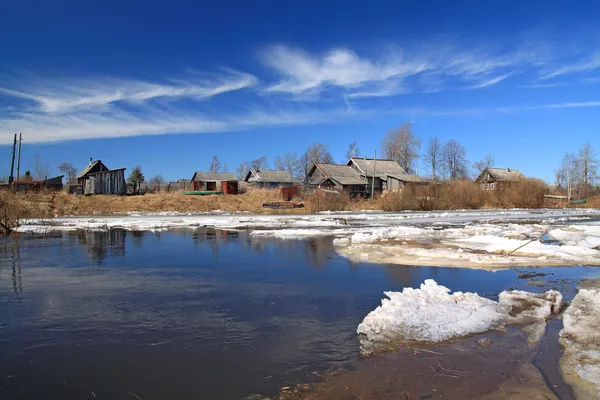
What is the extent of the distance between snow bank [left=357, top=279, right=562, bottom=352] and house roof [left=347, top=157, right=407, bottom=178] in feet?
175

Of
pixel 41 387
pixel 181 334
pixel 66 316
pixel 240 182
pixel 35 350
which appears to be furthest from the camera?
pixel 240 182

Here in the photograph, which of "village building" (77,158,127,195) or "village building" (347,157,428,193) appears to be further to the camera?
"village building" (347,157,428,193)

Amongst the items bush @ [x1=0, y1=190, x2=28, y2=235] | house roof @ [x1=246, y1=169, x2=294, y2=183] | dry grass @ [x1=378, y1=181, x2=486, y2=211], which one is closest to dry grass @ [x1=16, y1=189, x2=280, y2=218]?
dry grass @ [x1=378, y1=181, x2=486, y2=211]

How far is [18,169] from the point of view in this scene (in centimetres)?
4722

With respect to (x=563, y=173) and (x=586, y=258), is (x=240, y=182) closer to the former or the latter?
Result: (x=586, y=258)

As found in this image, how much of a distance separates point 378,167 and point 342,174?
295 inches

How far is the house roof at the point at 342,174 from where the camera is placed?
2239 inches

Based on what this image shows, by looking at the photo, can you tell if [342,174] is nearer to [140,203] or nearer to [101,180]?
[140,203]

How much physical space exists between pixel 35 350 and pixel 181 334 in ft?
6.49

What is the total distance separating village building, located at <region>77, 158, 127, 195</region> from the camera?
148 feet

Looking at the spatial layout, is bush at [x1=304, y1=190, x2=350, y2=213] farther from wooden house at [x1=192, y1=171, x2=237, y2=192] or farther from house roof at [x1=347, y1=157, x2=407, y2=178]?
wooden house at [x1=192, y1=171, x2=237, y2=192]

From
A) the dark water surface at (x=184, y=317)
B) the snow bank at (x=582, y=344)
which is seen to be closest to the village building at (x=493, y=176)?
the dark water surface at (x=184, y=317)

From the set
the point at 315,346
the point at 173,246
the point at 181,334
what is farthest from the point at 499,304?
the point at 173,246

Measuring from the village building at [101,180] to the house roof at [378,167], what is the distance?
33.5 m
